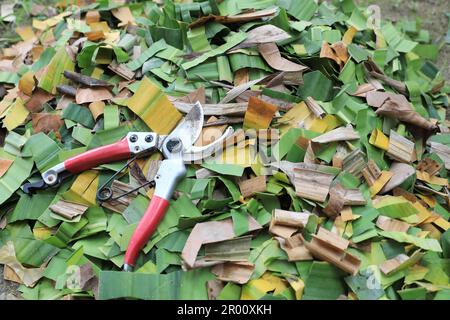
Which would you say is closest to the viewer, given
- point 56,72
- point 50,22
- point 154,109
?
point 154,109

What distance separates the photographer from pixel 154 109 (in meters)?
2.16

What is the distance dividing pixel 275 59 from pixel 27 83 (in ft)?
3.75

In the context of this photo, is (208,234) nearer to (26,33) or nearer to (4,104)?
(4,104)

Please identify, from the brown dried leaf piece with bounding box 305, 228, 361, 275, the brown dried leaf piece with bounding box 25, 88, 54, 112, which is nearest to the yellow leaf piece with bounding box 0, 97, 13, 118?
the brown dried leaf piece with bounding box 25, 88, 54, 112

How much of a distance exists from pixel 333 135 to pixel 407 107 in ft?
1.44

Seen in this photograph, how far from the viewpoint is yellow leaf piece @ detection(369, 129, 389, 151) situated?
2.17 meters

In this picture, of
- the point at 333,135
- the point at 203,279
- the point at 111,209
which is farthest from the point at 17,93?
the point at 333,135

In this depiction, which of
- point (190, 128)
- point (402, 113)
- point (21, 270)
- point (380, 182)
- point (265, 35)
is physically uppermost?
point (265, 35)

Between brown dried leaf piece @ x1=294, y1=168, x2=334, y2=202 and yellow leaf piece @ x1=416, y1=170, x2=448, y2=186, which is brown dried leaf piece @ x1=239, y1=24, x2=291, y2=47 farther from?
yellow leaf piece @ x1=416, y1=170, x2=448, y2=186

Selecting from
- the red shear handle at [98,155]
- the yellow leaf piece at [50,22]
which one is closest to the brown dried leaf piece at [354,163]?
the red shear handle at [98,155]

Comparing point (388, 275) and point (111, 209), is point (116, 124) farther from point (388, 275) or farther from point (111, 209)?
point (388, 275)

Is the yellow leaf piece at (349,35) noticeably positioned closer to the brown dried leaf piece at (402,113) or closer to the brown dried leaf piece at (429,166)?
the brown dried leaf piece at (402,113)

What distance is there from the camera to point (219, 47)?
93.8 inches

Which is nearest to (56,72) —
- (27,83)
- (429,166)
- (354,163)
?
(27,83)
